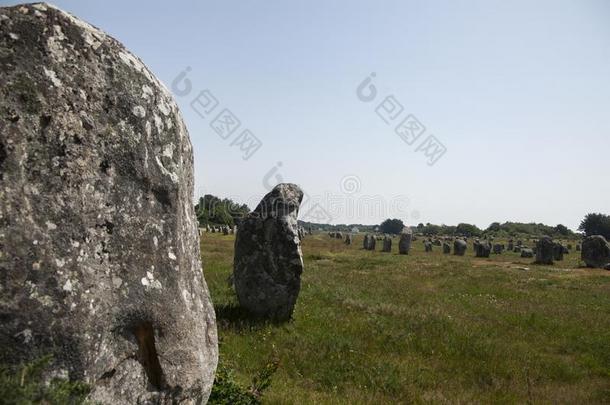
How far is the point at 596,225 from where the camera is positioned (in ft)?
324

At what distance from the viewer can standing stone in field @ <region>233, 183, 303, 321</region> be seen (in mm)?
13172

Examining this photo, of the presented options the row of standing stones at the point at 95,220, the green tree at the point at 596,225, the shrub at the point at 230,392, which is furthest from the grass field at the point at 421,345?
the green tree at the point at 596,225

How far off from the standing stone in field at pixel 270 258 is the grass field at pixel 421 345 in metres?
0.66

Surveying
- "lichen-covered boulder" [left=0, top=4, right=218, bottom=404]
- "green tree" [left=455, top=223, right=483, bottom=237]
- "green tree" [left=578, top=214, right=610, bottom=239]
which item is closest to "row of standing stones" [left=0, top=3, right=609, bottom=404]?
"lichen-covered boulder" [left=0, top=4, right=218, bottom=404]

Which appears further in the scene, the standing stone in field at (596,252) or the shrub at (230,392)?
the standing stone in field at (596,252)

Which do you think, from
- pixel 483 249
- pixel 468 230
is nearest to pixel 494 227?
pixel 468 230

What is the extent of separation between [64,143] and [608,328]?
17.5 m

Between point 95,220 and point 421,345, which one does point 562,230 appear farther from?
point 95,220

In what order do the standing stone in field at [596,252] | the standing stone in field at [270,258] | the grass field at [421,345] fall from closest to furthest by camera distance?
1. the grass field at [421,345]
2. the standing stone in field at [270,258]
3. the standing stone in field at [596,252]

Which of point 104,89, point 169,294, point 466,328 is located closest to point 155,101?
point 104,89

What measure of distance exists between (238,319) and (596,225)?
346 ft

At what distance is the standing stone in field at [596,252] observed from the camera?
38.4m

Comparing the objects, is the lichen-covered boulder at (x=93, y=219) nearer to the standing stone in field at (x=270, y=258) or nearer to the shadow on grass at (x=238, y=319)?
the shadow on grass at (x=238, y=319)

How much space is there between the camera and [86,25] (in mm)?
3922
